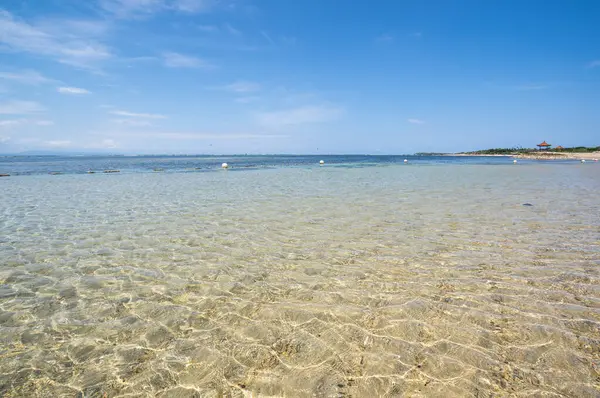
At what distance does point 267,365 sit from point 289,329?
81 centimetres

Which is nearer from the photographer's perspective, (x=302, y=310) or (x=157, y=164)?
(x=302, y=310)

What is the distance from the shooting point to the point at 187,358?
3.87m

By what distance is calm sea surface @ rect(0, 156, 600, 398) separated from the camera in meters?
3.48

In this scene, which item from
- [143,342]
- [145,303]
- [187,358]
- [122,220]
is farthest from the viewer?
[122,220]

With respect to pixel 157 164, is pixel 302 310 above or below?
below

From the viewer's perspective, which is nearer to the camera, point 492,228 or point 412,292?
point 412,292

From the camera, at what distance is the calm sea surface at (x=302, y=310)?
348 centimetres

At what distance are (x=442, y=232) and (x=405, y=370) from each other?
667 cm

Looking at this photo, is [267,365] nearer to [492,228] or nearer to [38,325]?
[38,325]

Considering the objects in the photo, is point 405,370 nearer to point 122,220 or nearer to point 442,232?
point 442,232

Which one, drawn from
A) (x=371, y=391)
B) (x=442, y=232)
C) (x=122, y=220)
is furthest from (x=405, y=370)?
(x=122, y=220)

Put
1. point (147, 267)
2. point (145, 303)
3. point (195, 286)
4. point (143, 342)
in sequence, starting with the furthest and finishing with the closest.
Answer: point (147, 267) → point (195, 286) → point (145, 303) → point (143, 342)

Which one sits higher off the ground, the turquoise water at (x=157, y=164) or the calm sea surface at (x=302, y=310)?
the turquoise water at (x=157, y=164)

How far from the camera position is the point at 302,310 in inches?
197
